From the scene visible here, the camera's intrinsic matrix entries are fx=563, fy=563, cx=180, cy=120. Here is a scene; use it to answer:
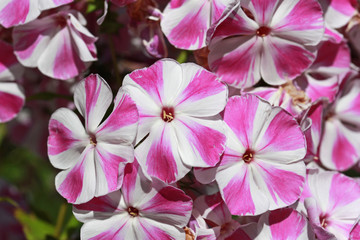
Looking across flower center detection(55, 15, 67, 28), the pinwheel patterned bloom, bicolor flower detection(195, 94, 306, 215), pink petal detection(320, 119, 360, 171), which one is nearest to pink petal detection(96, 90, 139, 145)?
the pinwheel patterned bloom

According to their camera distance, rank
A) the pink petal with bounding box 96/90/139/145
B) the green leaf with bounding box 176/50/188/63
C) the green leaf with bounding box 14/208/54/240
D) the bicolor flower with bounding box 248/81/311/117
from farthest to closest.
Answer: the green leaf with bounding box 14/208/54/240 < the green leaf with bounding box 176/50/188/63 < the bicolor flower with bounding box 248/81/311/117 < the pink petal with bounding box 96/90/139/145

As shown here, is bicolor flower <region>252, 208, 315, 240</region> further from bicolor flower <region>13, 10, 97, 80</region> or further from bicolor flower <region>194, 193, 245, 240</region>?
bicolor flower <region>13, 10, 97, 80</region>

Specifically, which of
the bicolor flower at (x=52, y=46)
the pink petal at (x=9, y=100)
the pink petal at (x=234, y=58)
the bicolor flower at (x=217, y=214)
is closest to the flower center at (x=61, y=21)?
the bicolor flower at (x=52, y=46)

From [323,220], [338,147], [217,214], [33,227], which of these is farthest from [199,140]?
[33,227]

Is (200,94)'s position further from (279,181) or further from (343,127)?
(343,127)

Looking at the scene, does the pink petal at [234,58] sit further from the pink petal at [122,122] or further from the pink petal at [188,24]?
the pink petal at [122,122]

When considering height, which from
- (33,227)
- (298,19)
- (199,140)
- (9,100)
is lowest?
(33,227)
